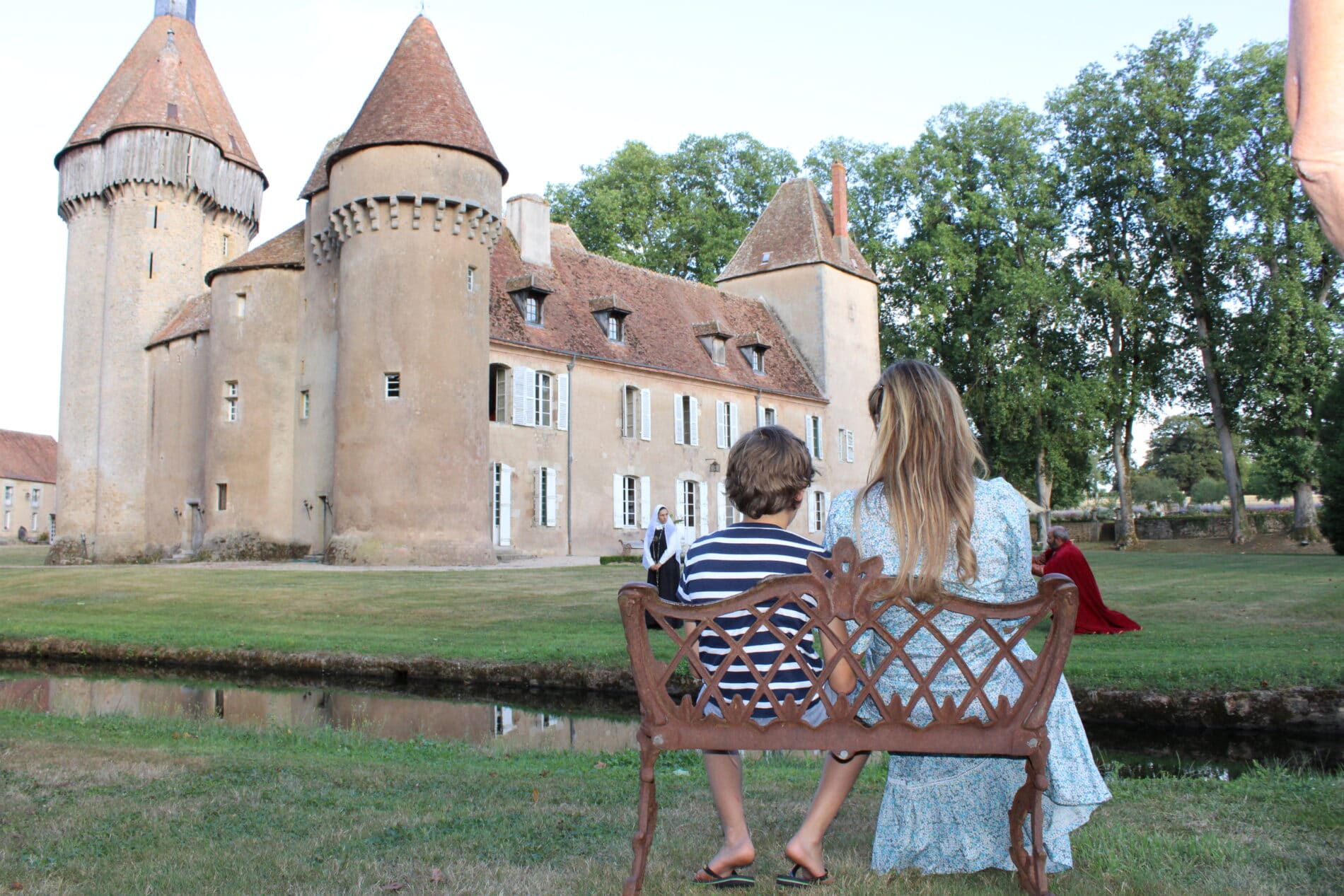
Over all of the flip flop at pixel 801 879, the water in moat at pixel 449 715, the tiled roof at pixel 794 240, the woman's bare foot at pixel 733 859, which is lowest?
the water in moat at pixel 449 715

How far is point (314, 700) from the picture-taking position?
9.95m

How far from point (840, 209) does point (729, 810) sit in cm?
3575

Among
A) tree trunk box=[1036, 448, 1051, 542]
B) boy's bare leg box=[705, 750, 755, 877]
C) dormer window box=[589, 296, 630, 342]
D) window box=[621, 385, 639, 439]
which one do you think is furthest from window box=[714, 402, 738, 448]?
boy's bare leg box=[705, 750, 755, 877]

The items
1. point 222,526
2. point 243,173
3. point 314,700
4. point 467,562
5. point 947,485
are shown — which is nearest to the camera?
point 947,485

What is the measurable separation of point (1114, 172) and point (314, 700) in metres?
34.9

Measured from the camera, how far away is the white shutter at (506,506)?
2650cm

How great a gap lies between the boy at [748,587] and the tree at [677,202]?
3889 centimetres

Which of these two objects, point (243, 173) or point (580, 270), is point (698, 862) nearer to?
point (580, 270)

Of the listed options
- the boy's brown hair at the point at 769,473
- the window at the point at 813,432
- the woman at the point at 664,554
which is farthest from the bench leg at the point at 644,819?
the window at the point at 813,432

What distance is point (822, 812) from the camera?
344cm

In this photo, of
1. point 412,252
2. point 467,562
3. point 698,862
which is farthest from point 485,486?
point 698,862

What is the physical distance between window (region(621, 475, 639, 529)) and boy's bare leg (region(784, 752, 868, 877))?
26.1 meters

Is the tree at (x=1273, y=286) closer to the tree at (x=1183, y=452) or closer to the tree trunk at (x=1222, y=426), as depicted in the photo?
the tree trunk at (x=1222, y=426)

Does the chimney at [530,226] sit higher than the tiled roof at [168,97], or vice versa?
the tiled roof at [168,97]
